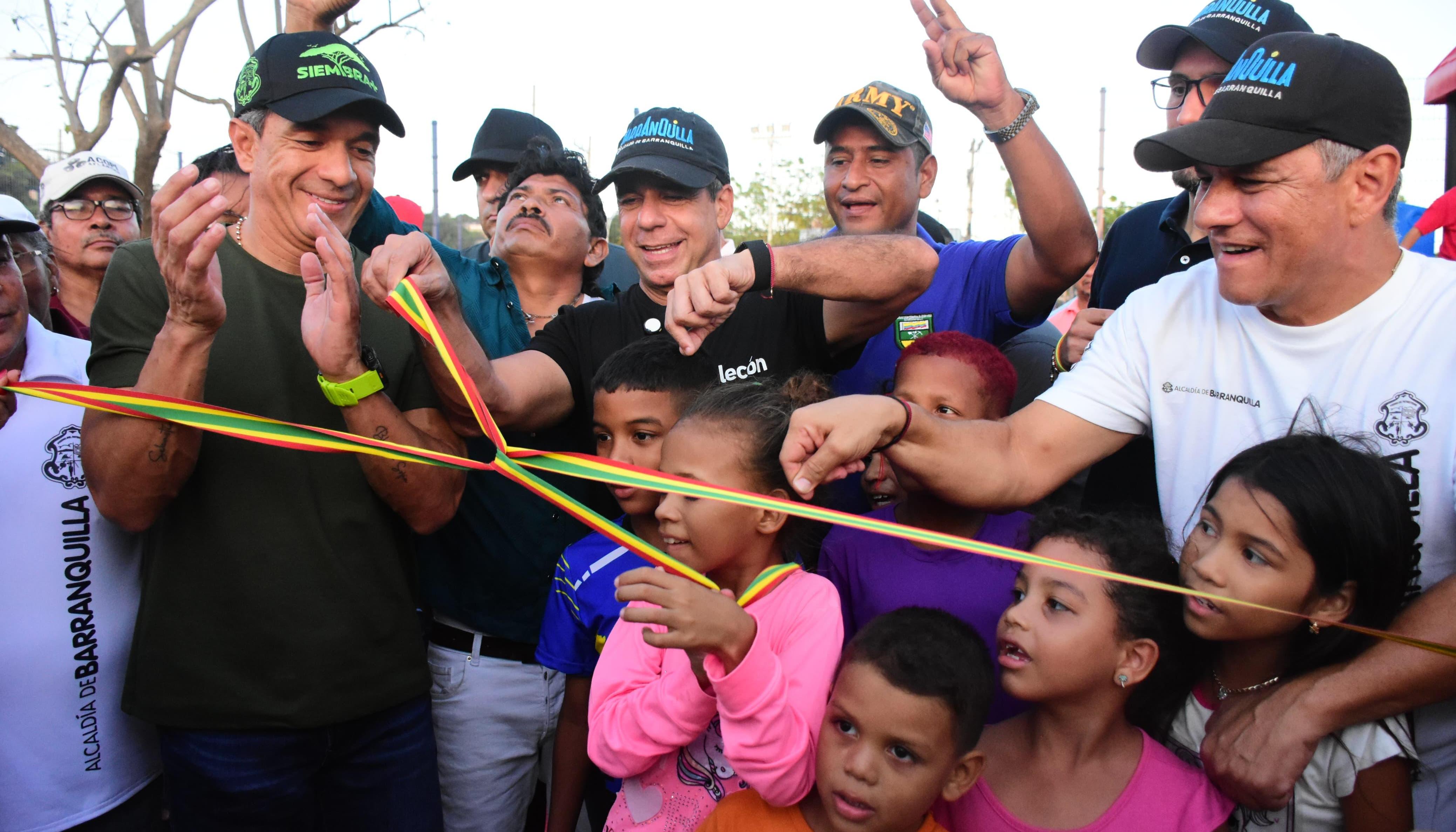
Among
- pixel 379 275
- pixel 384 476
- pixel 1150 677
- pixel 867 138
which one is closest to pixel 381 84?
pixel 379 275

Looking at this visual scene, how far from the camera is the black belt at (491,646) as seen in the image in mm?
2850

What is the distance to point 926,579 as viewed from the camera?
2338 mm

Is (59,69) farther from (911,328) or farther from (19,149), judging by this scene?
(911,328)

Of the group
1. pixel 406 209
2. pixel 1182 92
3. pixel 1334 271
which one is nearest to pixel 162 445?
pixel 1334 271

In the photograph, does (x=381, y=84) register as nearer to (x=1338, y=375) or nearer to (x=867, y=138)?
(x=867, y=138)

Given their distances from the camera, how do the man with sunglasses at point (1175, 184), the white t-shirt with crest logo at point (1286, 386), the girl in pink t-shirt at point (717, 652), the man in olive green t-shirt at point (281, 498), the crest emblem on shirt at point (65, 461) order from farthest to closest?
the man with sunglasses at point (1175, 184)
the crest emblem on shirt at point (65, 461)
the man in olive green t-shirt at point (281, 498)
the white t-shirt with crest logo at point (1286, 386)
the girl in pink t-shirt at point (717, 652)

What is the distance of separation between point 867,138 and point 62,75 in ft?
44.2

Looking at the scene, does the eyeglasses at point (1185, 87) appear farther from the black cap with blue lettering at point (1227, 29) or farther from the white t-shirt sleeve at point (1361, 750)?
the white t-shirt sleeve at point (1361, 750)

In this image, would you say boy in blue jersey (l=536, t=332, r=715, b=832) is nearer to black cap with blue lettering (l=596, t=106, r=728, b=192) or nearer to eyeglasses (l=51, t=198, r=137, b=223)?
black cap with blue lettering (l=596, t=106, r=728, b=192)

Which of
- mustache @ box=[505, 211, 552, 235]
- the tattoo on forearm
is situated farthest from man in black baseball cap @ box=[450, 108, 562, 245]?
the tattoo on forearm

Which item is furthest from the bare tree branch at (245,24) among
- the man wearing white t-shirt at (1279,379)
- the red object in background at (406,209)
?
the man wearing white t-shirt at (1279,379)

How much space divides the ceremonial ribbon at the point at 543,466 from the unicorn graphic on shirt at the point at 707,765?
339 millimetres

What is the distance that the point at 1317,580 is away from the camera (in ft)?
6.02

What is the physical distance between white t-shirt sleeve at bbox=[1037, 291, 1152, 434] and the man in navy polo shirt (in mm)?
527
